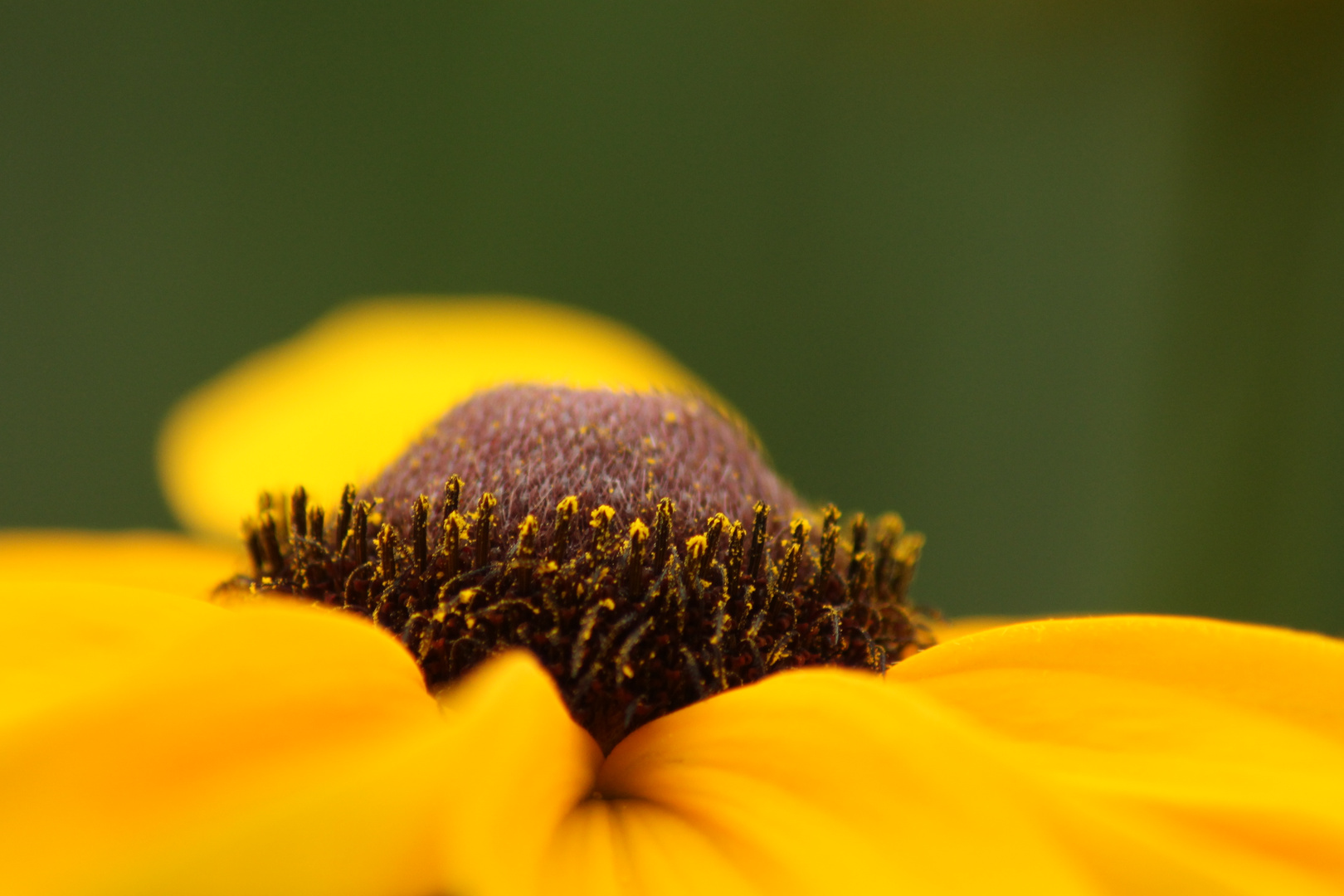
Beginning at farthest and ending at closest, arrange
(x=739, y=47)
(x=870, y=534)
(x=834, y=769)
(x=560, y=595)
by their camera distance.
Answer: (x=739, y=47) < (x=870, y=534) < (x=560, y=595) < (x=834, y=769)

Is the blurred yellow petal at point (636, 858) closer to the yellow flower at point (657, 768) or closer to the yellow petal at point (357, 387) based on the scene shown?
the yellow flower at point (657, 768)

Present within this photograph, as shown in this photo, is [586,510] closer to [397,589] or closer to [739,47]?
[397,589]

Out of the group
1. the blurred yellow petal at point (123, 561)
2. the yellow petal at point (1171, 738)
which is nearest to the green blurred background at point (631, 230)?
the blurred yellow petal at point (123, 561)

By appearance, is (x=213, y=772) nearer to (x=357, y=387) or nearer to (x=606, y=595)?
(x=606, y=595)

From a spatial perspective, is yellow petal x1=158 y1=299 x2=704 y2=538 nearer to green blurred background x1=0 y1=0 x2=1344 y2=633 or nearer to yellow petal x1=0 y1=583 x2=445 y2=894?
yellow petal x1=0 y1=583 x2=445 y2=894

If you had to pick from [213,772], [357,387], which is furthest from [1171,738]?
[357,387]

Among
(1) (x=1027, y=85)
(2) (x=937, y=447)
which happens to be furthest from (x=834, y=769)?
(2) (x=937, y=447)
